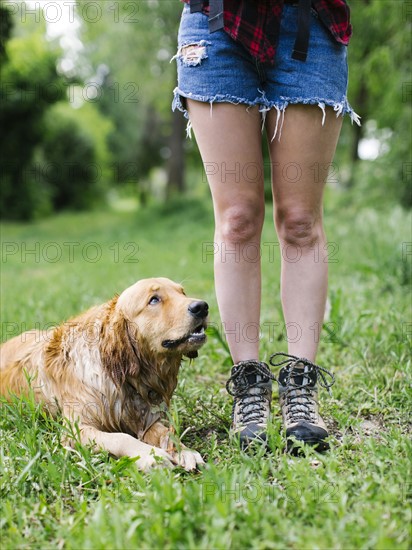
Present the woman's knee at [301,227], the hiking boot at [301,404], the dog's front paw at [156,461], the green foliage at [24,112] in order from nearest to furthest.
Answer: the dog's front paw at [156,461], the hiking boot at [301,404], the woman's knee at [301,227], the green foliage at [24,112]

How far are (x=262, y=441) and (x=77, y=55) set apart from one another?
2667 centimetres

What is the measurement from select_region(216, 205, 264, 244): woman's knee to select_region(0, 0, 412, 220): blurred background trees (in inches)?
276

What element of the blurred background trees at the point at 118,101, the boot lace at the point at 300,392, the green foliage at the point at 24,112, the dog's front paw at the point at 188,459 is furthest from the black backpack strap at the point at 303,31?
the green foliage at the point at 24,112

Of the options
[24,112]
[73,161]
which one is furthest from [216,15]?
[73,161]

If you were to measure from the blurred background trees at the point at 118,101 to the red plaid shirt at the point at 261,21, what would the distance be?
22.5 ft

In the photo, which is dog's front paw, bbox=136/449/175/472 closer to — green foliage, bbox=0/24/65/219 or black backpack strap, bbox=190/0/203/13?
black backpack strap, bbox=190/0/203/13

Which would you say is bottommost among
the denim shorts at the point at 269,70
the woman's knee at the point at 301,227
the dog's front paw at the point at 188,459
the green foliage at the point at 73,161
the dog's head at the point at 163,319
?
the green foliage at the point at 73,161

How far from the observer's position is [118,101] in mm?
29531

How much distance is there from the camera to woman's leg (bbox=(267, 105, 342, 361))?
2.47 meters

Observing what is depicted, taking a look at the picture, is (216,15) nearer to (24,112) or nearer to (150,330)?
(150,330)

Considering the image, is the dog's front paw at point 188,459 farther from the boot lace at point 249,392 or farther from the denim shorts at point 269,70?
the denim shorts at point 269,70

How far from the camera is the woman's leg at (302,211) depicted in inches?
97.1

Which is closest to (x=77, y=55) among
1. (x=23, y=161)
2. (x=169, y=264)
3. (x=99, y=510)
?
(x=23, y=161)

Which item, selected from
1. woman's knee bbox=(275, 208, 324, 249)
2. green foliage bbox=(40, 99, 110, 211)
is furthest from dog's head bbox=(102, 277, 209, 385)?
green foliage bbox=(40, 99, 110, 211)
